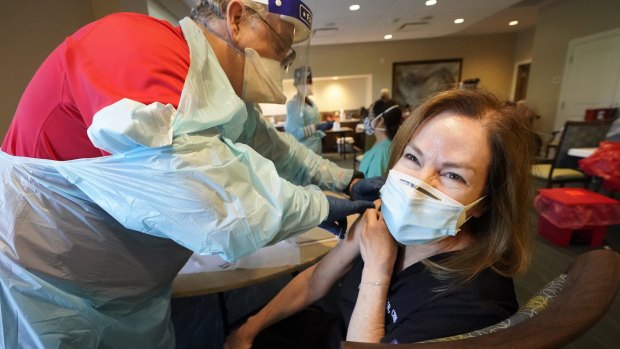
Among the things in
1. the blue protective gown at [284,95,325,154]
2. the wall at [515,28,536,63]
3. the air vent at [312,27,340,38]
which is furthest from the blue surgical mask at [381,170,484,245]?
the wall at [515,28,536,63]

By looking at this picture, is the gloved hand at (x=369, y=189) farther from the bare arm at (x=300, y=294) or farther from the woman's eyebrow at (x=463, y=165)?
the woman's eyebrow at (x=463, y=165)

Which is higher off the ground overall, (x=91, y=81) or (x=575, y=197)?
(x=91, y=81)

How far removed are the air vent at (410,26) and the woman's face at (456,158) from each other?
21.7 feet

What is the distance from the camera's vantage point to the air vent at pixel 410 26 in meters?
6.27

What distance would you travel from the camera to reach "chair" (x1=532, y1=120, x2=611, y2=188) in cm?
277

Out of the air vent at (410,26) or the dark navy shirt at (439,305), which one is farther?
the air vent at (410,26)

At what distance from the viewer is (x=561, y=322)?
1.31 ft

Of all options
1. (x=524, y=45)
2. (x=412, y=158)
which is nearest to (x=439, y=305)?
(x=412, y=158)

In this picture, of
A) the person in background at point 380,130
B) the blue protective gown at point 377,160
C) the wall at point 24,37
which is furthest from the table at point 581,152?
the wall at point 24,37

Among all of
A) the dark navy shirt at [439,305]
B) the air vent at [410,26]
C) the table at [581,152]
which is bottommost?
the table at [581,152]

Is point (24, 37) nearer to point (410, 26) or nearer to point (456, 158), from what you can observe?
point (456, 158)

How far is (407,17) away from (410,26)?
90 cm

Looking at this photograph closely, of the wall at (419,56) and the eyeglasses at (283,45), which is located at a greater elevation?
the wall at (419,56)

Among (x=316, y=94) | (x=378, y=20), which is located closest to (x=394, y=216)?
(x=378, y=20)
